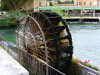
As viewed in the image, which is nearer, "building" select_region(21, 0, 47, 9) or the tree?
the tree

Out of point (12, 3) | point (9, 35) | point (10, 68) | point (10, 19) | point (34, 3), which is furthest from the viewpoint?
point (34, 3)

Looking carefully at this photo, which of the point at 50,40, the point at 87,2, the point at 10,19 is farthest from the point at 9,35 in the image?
the point at 87,2

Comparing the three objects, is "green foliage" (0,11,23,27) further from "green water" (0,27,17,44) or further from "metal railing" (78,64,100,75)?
"metal railing" (78,64,100,75)

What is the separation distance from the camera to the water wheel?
11.5 m

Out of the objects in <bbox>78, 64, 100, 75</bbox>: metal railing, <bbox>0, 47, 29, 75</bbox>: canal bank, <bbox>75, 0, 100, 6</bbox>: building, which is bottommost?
<bbox>78, 64, 100, 75</bbox>: metal railing

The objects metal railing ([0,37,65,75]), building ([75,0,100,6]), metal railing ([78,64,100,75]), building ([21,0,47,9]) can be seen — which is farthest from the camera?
building ([75,0,100,6])

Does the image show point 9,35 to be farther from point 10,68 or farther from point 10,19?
point 10,68

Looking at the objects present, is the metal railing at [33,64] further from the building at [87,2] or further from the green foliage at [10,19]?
the building at [87,2]

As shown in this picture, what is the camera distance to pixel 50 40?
38.3ft

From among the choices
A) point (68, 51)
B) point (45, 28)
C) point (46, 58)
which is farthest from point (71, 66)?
point (45, 28)

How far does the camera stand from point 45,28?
40.1ft

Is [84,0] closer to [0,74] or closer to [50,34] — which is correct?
[50,34]

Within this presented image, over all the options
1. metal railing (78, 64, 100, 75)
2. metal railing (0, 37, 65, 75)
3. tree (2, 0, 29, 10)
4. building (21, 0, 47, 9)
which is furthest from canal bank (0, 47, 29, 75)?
building (21, 0, 47, 9)

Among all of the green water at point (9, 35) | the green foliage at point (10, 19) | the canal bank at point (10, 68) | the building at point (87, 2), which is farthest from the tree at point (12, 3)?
the canal bank at point (10, 68)
